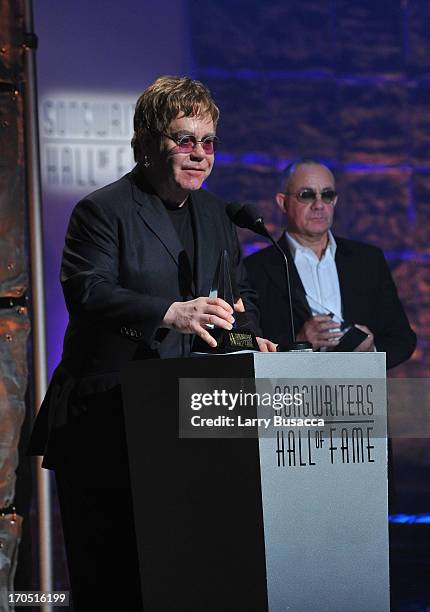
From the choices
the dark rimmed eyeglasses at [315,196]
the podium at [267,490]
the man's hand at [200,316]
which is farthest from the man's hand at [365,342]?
the man's hand at [200,316]

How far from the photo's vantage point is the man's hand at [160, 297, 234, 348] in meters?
2.53

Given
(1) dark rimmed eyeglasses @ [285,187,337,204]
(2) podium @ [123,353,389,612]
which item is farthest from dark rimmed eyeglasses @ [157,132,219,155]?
(1) dark rimmed eyeglasses @ [285,187,337,204]

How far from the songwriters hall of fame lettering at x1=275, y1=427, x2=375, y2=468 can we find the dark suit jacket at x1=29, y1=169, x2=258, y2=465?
1.55ft

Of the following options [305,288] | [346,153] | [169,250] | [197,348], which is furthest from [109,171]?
[197,348]

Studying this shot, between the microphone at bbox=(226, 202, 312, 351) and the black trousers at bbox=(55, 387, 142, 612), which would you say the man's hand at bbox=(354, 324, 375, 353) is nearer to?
the microphone at bbox=(226, 202, 312, 351)

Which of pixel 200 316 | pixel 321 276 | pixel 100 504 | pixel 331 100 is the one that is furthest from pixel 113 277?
pixel 331 100

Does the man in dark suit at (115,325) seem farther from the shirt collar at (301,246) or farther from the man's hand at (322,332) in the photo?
the shirt collar at (301,246)

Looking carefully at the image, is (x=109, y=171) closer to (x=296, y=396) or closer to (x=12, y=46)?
(x=12, y=46)

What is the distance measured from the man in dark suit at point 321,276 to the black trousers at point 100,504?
4.60 feet

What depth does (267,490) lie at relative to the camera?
2.49 m

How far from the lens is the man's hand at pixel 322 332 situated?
12.9ft

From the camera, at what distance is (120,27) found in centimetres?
459

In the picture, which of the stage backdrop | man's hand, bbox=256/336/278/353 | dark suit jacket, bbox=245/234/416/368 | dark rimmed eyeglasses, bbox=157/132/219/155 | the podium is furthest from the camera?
the stage backdrop

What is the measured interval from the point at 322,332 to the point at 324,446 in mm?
1420
